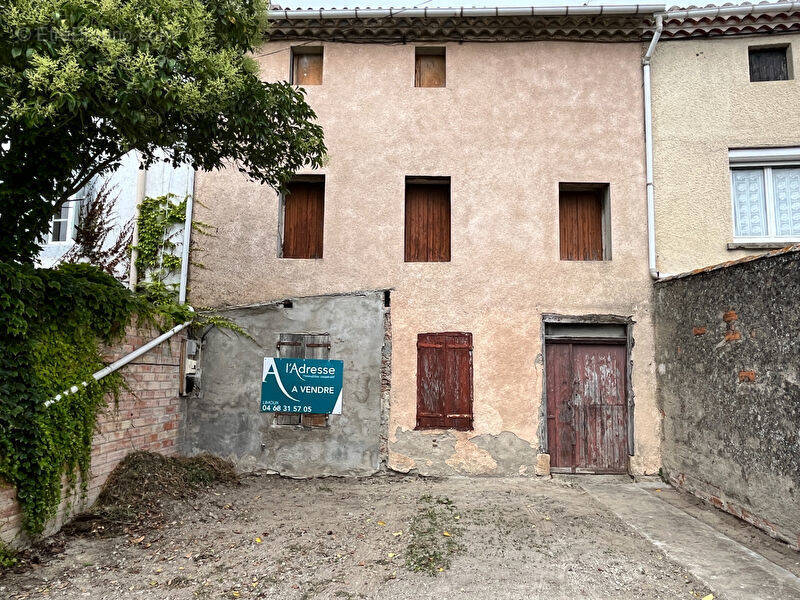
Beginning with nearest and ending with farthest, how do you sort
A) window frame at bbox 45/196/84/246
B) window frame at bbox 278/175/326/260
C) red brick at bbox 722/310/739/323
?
red brick at bbox 722/310/739/323
window frame at bbox 278/175/326/260
window frame at bbox 45/196/84/246

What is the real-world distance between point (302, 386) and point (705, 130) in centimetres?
637

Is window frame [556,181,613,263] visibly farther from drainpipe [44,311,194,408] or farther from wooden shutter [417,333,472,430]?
drainpipe [44,311,194,408]

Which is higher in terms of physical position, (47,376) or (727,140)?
(727,140)

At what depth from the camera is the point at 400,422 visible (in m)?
6.67

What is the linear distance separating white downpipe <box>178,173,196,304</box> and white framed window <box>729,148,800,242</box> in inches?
288

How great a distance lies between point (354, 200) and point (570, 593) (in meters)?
5.18

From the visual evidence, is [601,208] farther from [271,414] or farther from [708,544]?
[271,414]

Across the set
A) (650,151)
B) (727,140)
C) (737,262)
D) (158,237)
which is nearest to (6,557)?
(158,237)

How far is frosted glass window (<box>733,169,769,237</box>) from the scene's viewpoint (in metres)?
6.84

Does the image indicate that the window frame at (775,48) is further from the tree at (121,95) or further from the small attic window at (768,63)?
the tree at (121,95)

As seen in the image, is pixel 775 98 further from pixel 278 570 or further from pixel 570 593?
pixel 278 570

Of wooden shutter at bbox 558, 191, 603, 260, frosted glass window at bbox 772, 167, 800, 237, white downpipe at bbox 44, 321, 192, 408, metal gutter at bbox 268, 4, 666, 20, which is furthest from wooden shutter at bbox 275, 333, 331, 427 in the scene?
frosted glass window at bbox 772, 167, 800, 237

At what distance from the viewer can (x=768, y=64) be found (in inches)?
279

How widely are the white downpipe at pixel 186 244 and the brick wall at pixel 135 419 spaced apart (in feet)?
2.46
